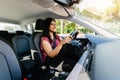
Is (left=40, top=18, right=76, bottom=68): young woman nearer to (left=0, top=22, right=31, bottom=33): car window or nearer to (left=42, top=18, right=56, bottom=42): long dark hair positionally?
(left=42, top=18, right=56, bottom=42): long dark hair

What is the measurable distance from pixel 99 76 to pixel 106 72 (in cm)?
6

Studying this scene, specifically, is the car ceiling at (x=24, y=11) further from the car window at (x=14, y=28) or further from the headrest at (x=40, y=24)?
the headrest at (x=40, y=24)

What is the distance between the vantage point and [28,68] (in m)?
2.88

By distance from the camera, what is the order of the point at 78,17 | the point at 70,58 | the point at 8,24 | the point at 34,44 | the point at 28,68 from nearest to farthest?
the point at 28,68 → the point at 70,58 → the point at 34,44 → the point at 78,17 → the point at 8,24

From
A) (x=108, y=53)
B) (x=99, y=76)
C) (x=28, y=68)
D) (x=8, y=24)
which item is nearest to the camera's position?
(x=99, y=76)

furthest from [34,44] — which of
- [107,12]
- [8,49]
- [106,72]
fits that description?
[107,12]

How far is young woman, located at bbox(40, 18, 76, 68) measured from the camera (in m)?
3.21

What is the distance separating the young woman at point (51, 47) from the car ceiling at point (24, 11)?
1.19 feet

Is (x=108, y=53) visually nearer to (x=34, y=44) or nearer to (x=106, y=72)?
(x=106, y=72)

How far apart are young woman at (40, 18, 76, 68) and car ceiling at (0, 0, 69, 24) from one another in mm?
362

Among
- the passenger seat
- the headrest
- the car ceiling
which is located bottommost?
the passenger seat

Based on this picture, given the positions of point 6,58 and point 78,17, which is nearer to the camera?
point 6,58

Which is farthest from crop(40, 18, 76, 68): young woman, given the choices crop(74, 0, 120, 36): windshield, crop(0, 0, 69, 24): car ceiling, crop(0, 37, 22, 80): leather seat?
crop(74, 0, 120, 36): windshield

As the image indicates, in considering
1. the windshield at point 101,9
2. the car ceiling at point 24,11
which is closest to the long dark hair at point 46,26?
the car ceiling at point 24,11
